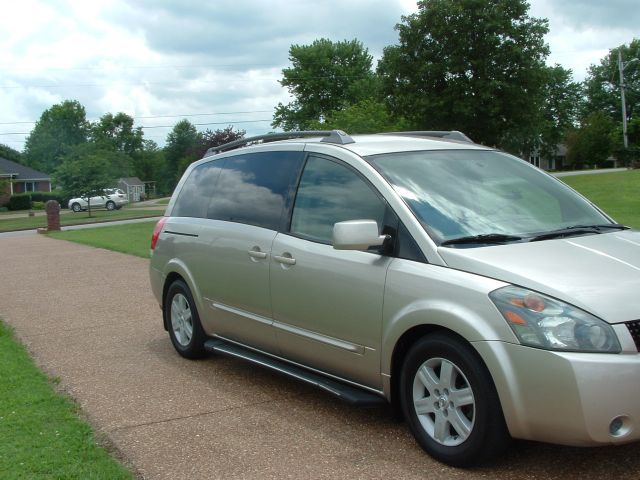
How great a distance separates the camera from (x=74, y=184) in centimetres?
4778

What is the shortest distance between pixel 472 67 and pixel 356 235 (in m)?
40.3

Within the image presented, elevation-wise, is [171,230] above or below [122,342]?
above

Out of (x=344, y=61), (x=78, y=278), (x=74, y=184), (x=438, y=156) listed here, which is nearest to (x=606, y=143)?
(x=344, y=61)

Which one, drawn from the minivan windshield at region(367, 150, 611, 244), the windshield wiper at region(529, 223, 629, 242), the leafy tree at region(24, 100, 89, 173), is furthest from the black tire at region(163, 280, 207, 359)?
the leafy tree at region(24, 100, 89, 173)

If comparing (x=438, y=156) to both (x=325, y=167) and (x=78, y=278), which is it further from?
(x=78, y=278)

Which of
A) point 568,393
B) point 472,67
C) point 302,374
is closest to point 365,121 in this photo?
point 472,67

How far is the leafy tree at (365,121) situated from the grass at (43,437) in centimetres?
2629

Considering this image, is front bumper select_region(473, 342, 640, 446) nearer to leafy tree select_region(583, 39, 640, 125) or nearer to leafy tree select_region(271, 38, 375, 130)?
leafy tree select_region(271, 38, 375, 130)

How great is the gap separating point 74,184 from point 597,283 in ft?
156

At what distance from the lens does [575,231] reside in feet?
14.7

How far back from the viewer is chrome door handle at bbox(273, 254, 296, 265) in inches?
197

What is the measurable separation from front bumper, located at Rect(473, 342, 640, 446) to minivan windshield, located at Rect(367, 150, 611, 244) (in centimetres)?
87

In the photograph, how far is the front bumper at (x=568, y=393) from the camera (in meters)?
3.40

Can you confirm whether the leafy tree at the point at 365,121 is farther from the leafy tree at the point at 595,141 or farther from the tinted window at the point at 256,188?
the leafy tree at the point at 595,141
